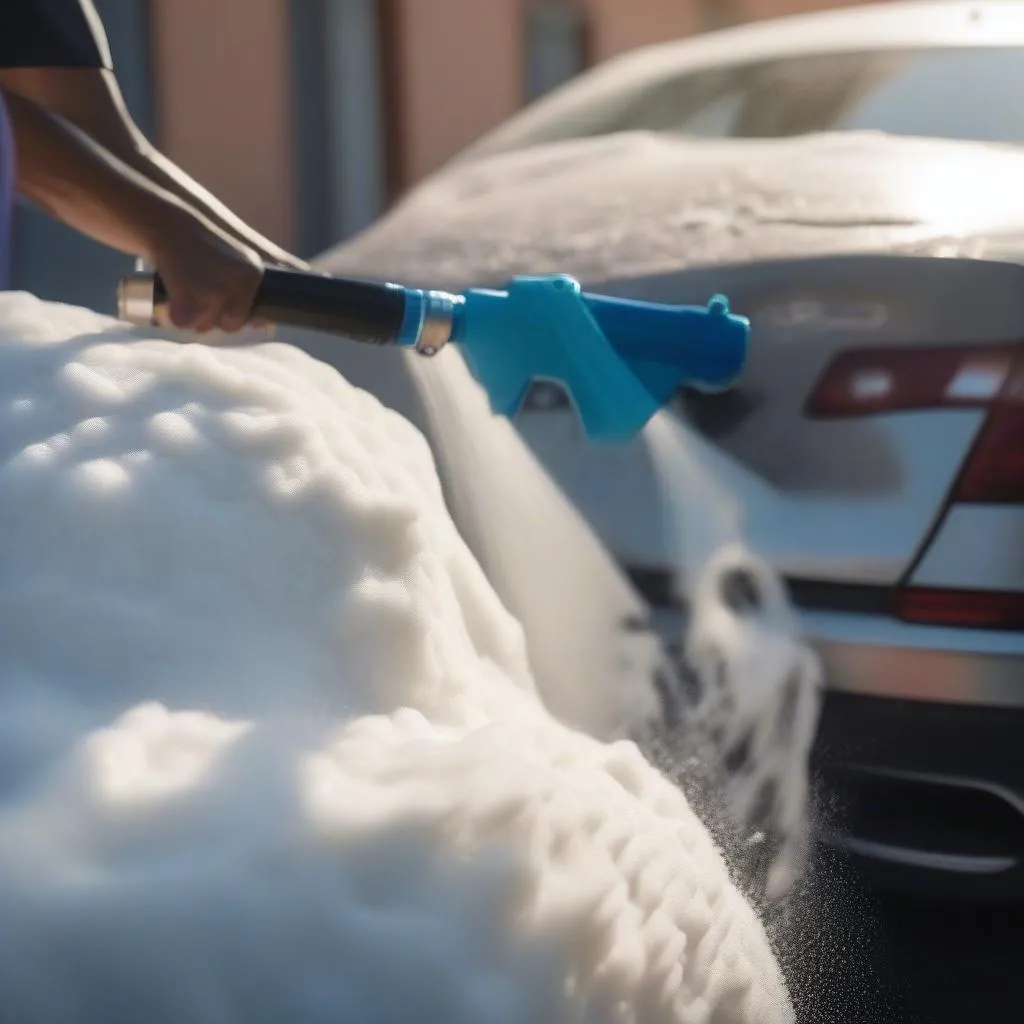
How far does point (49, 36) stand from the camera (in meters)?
1.77

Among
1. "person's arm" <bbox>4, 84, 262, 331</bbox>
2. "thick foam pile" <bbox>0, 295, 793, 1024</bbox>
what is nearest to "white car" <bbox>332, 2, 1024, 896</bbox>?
"person's arm" <bbox>4, 84, 262, 331</bbox>

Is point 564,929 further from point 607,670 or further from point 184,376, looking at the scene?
point 607,670

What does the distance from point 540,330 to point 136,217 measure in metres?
0.52

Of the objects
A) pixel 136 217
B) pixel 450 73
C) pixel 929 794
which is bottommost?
pixel 450 73

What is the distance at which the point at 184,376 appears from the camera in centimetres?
116

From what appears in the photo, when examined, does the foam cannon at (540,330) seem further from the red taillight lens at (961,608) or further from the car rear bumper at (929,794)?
the car rear bumper at (929,794)

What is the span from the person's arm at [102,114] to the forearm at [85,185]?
4 cm

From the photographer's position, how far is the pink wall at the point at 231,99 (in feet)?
22.6

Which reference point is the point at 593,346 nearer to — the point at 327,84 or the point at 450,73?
the point at 327,84

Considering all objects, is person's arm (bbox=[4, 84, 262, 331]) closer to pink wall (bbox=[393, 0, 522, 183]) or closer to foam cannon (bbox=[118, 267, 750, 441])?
foam cannon (bbox=[118, 267, 750, 441])

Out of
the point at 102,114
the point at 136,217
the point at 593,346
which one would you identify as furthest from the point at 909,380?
the point at 102,114

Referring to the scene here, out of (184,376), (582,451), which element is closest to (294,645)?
(184,376)

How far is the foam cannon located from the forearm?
191 millimetres

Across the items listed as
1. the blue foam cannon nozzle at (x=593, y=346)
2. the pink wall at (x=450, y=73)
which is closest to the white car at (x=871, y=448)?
the blue foam cannon nozzle at (x=593, y=346)
